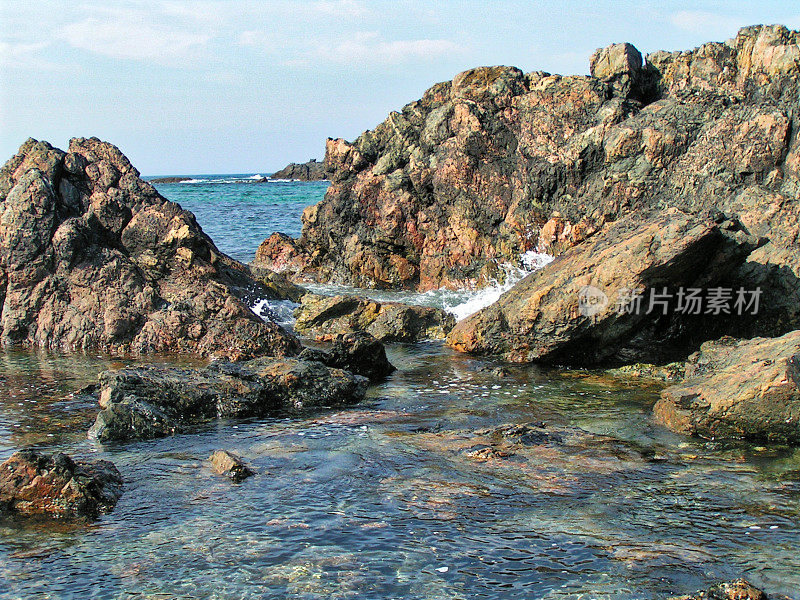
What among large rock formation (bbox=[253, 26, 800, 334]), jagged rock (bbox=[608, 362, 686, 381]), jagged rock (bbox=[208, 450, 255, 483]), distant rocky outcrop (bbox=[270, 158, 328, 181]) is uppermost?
distant rocky outcrop (bbox=[270, 158, 328, 181])

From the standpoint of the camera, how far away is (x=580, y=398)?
10078 mm

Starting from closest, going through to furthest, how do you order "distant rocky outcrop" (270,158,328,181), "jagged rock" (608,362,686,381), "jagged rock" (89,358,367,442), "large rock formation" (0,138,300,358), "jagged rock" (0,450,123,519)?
"jagged rock" (0,450,123,519)
"jagged rock" (89,358,367,442)
"jagged rock" (608,362,686,381)
"large rock formation" (0,138,300,358)
"distant rocky outcrop" (270,158,328,181)

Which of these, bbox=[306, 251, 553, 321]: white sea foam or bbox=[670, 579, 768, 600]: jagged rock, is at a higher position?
bbox=[306, 251, 553, 321]: white sea foam

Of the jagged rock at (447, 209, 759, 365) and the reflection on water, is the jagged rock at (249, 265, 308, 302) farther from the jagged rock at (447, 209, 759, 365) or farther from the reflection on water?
the reflection on water

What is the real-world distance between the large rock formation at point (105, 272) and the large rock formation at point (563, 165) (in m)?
7.29

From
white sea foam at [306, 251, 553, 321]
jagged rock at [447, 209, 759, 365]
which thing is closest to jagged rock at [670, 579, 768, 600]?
jagged rock at [447, 209, 759, 365]

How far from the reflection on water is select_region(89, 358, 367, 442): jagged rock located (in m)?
0.36

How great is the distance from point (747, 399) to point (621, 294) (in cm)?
341

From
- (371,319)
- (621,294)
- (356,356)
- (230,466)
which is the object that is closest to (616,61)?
(371,319)

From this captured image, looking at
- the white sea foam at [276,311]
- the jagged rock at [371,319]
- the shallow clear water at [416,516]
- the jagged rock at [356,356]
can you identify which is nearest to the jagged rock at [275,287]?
the white sea foam at [276,311]

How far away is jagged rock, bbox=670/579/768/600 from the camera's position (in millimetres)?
4617

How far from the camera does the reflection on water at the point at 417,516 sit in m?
5.03

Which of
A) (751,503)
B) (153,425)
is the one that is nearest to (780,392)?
(751,503)

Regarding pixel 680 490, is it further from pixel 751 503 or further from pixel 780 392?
pixel 780 392
